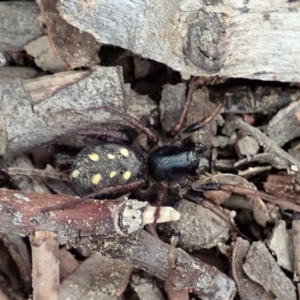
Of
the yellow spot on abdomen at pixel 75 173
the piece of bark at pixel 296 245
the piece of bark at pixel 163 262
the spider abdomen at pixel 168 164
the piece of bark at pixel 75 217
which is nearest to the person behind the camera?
the piece of bark at pixel 75 217

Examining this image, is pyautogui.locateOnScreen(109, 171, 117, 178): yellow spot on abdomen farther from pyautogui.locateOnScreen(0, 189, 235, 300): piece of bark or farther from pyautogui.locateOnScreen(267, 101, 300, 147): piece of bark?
pyautogui.locateOnScreen(267, 101, 300, 147): piece of bark

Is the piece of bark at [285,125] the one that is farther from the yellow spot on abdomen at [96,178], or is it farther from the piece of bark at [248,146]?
the yellow spot on abdomen at [96,178]

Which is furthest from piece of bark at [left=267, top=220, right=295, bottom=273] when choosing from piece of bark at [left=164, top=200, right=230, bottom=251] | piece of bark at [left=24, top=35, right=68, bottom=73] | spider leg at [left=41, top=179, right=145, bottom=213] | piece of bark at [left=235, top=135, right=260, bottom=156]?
piece of bark at [left=24, top=35, right=68, bottom=73]

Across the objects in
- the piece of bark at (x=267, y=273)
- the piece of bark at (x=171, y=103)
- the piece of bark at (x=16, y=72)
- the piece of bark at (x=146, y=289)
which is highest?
the piece of bark at (x=16, y=72)

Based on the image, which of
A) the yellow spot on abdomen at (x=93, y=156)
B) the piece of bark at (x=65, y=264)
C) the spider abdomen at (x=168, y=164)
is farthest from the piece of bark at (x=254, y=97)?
the piece of bark at (x=65, y=264)

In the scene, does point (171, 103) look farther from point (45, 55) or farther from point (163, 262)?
point (163, 262)

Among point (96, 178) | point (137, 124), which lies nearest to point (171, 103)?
point (137, 124)

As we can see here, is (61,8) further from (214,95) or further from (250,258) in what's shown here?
(250,258)
